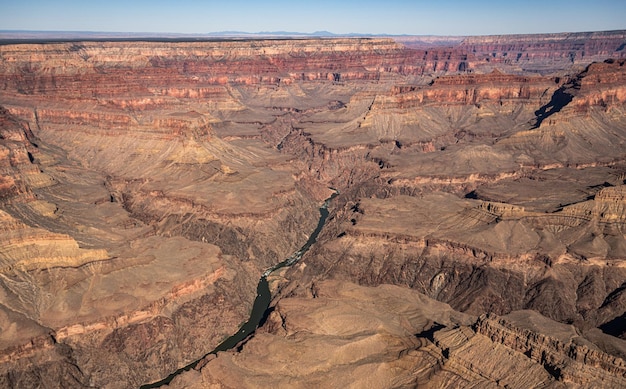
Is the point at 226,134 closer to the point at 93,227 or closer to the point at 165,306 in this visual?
the point at 93,227

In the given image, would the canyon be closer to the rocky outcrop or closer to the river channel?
the rocky outcrop

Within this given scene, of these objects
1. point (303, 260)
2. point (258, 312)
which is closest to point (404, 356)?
point (258, 312)

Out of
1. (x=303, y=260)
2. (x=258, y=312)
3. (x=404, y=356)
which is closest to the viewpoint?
(x=404, y=356)

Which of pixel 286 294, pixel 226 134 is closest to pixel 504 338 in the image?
pixel 286 294

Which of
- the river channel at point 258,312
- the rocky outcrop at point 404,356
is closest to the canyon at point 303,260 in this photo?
the rocky outcrop at point 404,356

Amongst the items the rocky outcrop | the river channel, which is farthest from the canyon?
the river channel

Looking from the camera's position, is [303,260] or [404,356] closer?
[404,356]

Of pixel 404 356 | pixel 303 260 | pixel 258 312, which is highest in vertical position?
pixel 404 356

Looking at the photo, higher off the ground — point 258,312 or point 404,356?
point 404,356

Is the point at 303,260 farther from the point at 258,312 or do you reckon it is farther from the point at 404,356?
the point at 404,356
